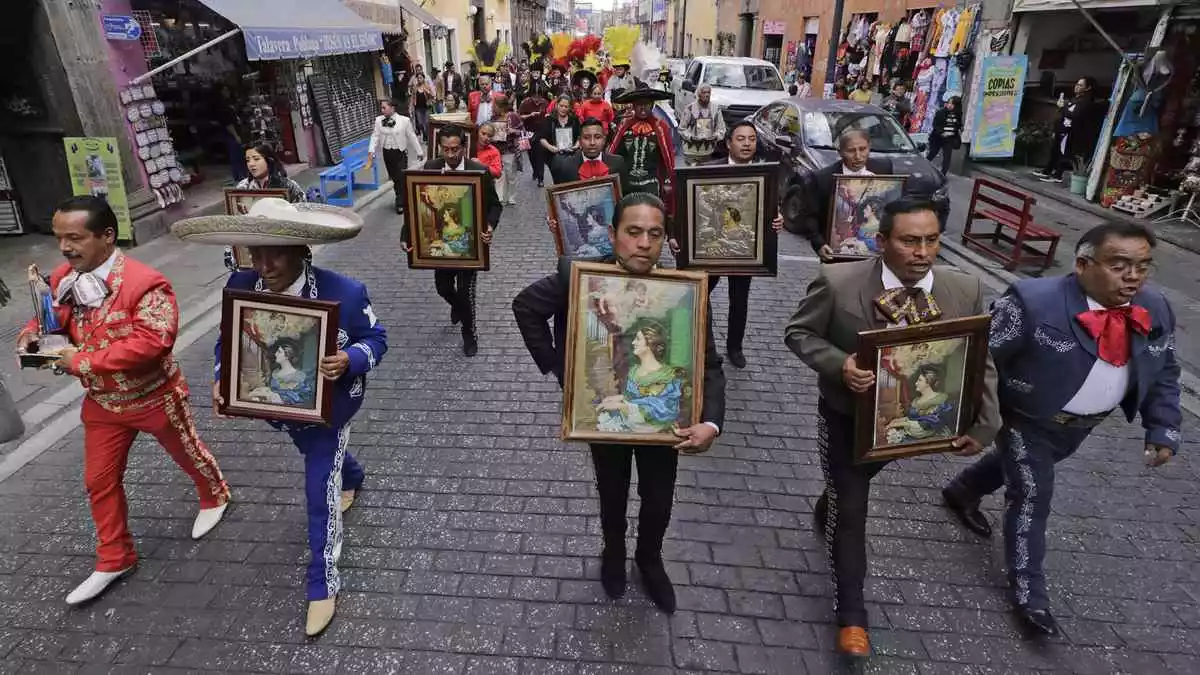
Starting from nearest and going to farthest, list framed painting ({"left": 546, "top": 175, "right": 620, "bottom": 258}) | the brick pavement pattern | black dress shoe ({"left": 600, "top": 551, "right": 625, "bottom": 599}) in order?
the brick pavement pattern → black dress shoe ({"left": 600, "top": 551, "right": 625, "bottom": 599}) → framed painting ({"left": 546, "top": 175, "right": 620, "bottom": 258})

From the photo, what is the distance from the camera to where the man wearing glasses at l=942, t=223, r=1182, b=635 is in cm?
283

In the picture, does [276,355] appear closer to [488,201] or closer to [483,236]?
[483,236]

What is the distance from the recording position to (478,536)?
387cm

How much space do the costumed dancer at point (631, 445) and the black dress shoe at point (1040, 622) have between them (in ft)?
5.59

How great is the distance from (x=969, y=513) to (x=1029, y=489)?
902mm

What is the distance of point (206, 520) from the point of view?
153 inches

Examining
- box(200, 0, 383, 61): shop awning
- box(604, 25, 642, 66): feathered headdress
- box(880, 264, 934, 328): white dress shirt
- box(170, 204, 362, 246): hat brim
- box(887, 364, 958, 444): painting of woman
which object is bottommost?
box(887, 364, 958, 444): painting of woman

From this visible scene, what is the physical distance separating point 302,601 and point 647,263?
2.49 m

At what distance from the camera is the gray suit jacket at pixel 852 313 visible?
111 inches

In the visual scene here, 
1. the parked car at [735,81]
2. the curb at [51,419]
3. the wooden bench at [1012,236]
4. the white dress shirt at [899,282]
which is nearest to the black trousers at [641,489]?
the white dress shirt at [899,282]

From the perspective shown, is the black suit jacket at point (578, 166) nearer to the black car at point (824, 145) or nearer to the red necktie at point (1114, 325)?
the red necktie at point (1114, 325)

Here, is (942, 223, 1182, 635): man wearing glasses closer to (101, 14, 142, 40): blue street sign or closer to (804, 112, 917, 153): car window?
(804, 112, 917, 153): car window

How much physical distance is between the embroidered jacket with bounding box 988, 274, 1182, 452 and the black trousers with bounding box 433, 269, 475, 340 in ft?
13.4

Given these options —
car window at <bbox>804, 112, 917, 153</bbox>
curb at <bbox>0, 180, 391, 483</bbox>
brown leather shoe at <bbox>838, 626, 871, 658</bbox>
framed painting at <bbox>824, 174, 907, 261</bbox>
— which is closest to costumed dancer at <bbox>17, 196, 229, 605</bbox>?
curb at <bbox>0, 180, 391, 483</bbox>
